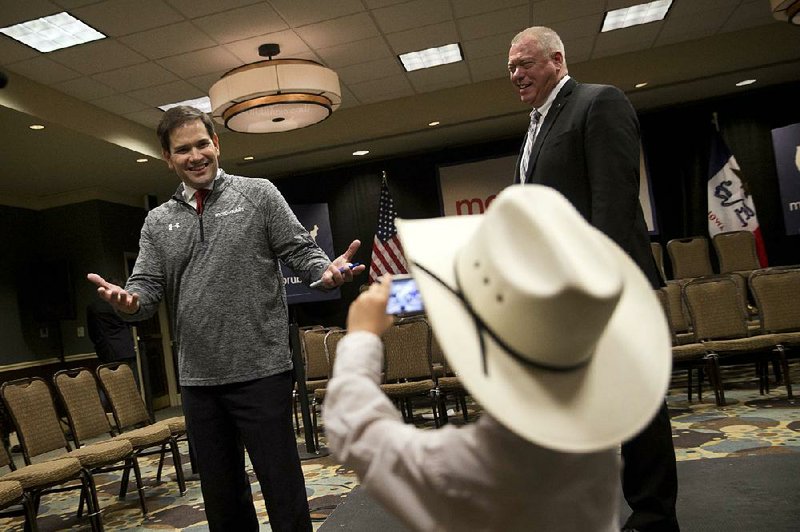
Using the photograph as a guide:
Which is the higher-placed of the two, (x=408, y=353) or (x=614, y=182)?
(x=614, y=182)

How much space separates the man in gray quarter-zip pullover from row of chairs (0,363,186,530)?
189 cm

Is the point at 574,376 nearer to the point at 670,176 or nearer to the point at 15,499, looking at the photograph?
the point at 15,499

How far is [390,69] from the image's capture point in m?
7.99

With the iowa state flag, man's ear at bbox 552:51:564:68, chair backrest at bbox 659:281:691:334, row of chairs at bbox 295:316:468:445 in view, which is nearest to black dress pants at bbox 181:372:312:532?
man's ear at bbox 552:51:564:68

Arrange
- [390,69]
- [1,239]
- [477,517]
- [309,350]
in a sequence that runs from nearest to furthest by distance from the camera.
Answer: [477,517]
[309,350]
[390,69]
[1,239]

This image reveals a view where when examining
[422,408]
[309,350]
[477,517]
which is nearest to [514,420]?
[477,517]

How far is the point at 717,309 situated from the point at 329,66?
469 centimetres

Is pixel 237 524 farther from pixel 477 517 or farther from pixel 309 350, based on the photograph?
pixel 309 350

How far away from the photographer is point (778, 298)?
5.27 meters

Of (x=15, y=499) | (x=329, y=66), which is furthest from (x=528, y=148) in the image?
(x=329, y=66)

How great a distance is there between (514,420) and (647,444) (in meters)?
1.34

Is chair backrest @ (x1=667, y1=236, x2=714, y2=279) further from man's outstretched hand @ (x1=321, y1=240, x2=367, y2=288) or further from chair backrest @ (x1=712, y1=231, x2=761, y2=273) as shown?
man's outstretched hand @ (x1=321, y1=240, x2=367, y2=288)

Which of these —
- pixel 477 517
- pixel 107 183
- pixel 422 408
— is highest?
pixel 107 183

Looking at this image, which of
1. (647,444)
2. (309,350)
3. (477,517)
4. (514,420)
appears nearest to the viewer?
(514,420)
